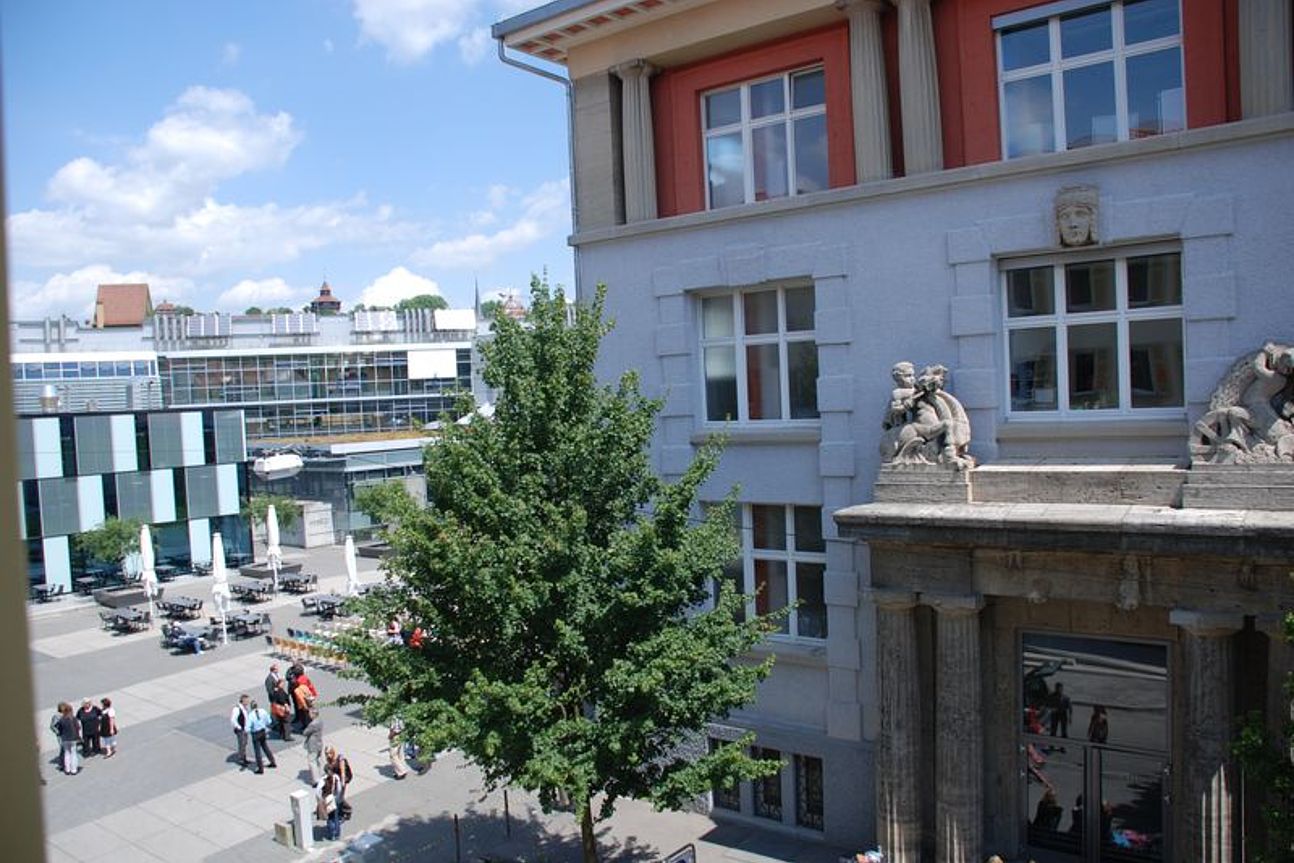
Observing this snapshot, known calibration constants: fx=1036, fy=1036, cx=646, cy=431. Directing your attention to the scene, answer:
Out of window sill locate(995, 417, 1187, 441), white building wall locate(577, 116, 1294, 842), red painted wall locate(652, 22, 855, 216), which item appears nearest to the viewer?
white building wall locate(577, 116, 1294, 842)

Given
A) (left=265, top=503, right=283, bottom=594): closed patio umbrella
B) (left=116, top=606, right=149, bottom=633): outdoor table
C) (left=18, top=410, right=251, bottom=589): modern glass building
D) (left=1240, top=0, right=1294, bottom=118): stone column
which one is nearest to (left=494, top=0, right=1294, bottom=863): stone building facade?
(left=1240, top=0, right=1294, bottom=118): stone column

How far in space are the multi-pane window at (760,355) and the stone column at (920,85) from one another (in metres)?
2.44

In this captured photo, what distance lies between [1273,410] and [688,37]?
929 cm

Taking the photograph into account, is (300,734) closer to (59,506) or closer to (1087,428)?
(1087,428)

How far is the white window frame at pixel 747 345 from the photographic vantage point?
15023mm

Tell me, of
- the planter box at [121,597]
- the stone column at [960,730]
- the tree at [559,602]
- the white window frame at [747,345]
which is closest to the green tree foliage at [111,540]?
the planter box at [121,597]

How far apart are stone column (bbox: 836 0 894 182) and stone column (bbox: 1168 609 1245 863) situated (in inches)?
265

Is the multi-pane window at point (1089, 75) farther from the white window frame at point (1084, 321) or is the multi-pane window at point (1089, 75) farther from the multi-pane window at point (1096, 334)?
the multi-pane window at point (1096, 334)

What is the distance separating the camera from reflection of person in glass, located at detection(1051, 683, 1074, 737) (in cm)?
1316

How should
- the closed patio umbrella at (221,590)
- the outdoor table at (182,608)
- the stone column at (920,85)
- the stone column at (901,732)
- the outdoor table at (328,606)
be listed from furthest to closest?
the outdoor table at (182,608), the outdoor table at (328,606), the closed patio umbrella at (221,590), the stone column at (920,85), the stone column at (901,732)

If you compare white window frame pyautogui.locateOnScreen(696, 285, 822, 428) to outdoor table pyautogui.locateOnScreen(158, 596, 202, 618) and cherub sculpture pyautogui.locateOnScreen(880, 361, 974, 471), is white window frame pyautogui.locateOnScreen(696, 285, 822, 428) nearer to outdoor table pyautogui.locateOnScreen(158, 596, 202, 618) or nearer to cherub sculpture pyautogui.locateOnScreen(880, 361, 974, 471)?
cherub sculpture pyautogui.locateOnScreen(880, 361, 974, 471)

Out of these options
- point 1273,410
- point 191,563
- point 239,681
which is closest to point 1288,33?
point 1273,410

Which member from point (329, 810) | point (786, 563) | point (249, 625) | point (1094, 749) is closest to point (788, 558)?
point (786, 563)

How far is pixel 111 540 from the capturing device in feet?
126
